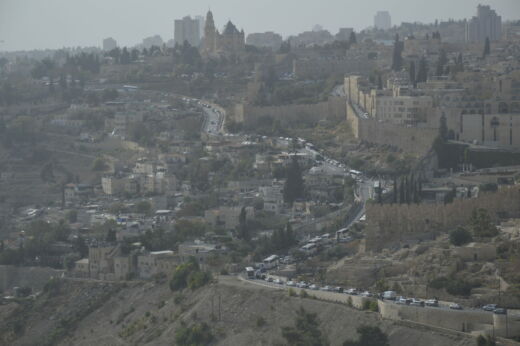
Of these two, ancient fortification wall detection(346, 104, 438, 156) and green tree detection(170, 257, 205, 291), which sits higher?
ancient fortification wall detection(346, 104, 438, 156)

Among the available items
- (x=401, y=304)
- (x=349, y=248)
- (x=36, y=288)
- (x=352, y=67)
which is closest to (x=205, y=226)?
(x=36, y=288)

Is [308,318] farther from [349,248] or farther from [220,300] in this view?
[349,248]

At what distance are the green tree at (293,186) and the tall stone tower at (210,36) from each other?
3648 centimetres

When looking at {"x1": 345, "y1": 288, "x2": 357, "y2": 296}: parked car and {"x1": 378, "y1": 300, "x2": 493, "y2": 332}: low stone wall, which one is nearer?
{"x1": 378, "y1": 300, "x2": 493, "y2": 332}: low stone wall

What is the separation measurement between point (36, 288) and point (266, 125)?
1840 cm

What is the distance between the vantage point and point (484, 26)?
87375 mm

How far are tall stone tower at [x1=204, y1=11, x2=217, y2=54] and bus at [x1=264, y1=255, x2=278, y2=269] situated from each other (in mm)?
46304

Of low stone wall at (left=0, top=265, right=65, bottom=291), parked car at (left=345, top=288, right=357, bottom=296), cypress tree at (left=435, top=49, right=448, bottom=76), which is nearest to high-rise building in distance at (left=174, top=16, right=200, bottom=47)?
cypress tree at (left=435, top=49, right=448, bottom=76)

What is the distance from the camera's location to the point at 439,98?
51.5 metres

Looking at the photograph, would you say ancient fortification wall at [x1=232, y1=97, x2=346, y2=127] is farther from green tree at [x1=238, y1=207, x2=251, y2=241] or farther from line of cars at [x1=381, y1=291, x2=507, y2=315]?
line of cars at [x1=381, y1=291, x2=507, y2=315]

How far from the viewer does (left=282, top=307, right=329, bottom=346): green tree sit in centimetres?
3064

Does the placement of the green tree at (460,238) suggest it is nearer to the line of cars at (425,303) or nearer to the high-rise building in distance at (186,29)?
the line of cars at (425,303)

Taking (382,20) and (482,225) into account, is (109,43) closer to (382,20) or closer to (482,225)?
(382,20)

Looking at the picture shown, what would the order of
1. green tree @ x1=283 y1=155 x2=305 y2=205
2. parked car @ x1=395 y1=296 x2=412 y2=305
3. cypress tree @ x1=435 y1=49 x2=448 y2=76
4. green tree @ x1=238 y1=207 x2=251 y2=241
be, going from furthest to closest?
cypress tree @ x1=435 y1=49 x2=448 y2=76
green tree @ x1=283 y1=155 x2=305 y2=205
green tree @ x1=238 y1=207 x2=251 y2=241
parked car @ x1=395 y1=296 x2=412 y2=305
